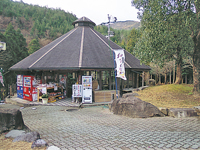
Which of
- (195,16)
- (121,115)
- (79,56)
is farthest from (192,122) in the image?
(79,56)

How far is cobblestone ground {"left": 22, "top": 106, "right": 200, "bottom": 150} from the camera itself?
12.8ft

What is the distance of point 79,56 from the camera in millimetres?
10984

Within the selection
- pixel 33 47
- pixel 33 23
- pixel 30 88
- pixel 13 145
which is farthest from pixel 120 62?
pixel 33 23

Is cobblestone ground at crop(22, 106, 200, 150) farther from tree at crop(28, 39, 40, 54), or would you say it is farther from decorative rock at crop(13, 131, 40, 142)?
tree at crop(28, 39, 40, 54)

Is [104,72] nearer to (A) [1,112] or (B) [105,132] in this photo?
(B) [105,132]

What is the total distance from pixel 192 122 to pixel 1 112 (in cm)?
664

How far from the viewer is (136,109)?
6.78 metres

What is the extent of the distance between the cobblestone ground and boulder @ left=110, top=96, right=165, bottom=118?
1.05 feet

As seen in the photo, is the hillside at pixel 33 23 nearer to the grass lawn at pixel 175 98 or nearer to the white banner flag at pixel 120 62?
the white banner flag at pixel 120 62

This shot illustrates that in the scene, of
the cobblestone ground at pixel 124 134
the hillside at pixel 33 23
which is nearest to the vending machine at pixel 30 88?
the cobblestone ground at pixel 124 134

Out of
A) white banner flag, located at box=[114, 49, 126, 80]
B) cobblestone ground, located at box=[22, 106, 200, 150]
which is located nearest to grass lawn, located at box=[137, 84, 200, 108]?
cobblestone ground, located at box=[22, 106, 200, 150]

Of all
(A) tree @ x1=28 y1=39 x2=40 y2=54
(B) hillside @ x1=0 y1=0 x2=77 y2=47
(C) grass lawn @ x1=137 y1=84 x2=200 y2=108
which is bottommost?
(C) grass lawn @ x1=137 y1=84 x2=200 y2=108

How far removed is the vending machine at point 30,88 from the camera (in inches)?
436

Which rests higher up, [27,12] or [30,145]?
[27,12]
